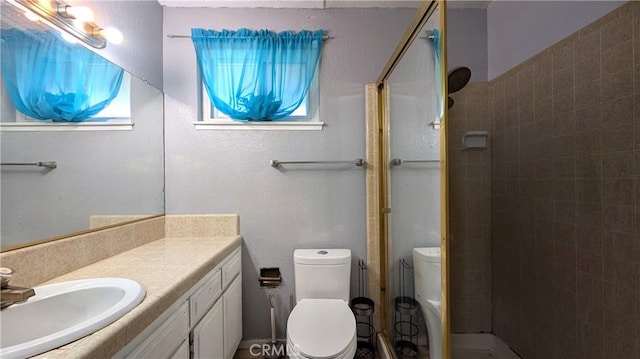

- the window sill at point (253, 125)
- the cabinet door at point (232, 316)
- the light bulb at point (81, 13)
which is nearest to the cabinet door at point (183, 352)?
the cabinet door at point (232, 316)

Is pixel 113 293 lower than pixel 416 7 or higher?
lower

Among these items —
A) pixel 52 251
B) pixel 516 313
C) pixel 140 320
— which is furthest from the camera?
pixel 516 313

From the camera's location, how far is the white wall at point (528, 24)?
1301mm

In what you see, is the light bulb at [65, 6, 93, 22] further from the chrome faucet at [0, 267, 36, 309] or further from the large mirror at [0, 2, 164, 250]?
the chrome faucet at [0, 267, 36, 309]

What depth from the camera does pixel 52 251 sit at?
3.51 feet

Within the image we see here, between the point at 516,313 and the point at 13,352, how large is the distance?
7.66ft

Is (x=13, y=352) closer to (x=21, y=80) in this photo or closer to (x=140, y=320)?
(x=140, y=320)

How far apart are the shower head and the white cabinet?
5.87ft

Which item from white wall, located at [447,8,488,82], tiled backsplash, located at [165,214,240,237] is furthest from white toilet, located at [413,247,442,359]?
white wall, located at [447,8,488,82]

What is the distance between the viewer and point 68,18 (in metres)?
1.14

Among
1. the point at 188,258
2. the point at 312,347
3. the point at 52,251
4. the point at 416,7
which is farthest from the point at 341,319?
the point at 416,7

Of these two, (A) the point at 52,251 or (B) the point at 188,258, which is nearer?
(A) the point at 52,251

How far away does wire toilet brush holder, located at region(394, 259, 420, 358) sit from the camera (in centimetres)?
138

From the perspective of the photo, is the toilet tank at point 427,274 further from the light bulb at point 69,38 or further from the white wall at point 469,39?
the light bulb at point 69,38
